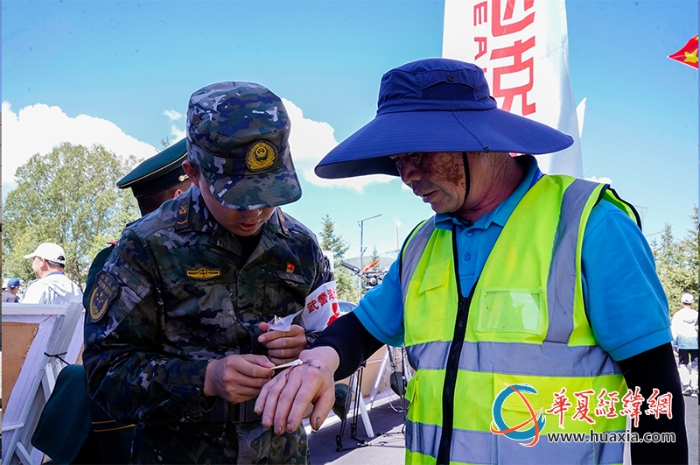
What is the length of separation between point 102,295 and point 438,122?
1.12 meters

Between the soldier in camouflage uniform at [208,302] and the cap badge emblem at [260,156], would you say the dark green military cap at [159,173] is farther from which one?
the cap badge emblem at [260,156]

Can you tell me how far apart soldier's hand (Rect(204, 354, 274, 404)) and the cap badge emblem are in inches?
22.7

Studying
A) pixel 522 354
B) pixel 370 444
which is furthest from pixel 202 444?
pixel 370 444

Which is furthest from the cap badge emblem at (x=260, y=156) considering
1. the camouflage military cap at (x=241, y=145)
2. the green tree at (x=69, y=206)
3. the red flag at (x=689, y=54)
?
the green tree at (x=69, y=206)

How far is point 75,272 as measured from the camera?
37094 mm

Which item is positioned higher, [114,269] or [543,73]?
[543,73]

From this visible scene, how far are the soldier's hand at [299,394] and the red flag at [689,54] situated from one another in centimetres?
395

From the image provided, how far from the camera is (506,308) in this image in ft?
4.35

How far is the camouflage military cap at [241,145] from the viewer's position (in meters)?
1.64

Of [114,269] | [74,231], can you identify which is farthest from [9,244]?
[114,269]

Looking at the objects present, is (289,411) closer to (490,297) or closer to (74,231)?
(490,297)

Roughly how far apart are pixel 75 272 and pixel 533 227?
40559mm

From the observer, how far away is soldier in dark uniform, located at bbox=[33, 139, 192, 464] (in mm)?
2295

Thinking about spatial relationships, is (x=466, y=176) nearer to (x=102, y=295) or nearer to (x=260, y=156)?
(x=260, y=156)
